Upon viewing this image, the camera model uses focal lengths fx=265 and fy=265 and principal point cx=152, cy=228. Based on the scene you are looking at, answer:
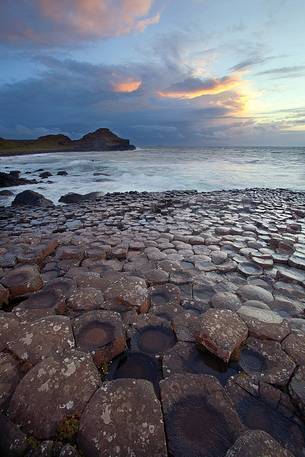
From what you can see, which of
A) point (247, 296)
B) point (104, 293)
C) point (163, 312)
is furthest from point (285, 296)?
point (104, 293)

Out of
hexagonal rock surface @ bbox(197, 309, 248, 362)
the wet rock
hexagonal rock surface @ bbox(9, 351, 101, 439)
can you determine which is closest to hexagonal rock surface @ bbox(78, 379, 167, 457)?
hexagonal rock surface @ bbox(9, 351, 101, 439)

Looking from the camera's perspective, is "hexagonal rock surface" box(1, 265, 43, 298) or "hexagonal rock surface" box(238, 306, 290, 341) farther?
"hexagonal rock surface" box(1, 265, 43, 298)

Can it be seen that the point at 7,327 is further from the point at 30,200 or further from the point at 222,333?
the point at 30,200

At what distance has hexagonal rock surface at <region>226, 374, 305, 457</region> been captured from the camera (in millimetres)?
1905

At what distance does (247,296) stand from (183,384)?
5.74ft

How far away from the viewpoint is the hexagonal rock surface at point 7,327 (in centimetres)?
258

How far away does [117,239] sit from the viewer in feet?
18.3

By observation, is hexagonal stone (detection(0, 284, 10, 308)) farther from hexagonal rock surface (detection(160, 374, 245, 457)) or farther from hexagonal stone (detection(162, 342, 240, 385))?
hexagonal rock surface (detection(160, 374, 245, 457))

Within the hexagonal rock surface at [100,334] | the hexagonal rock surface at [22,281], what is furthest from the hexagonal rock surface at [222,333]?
the hexagonal rock surface at [22,281]

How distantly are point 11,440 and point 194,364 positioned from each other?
1519 millimetres

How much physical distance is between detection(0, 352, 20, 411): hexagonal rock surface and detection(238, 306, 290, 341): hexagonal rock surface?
7.43 feet

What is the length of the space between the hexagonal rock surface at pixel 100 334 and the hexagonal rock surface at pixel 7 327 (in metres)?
0.60

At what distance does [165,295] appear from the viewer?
11.5 feet

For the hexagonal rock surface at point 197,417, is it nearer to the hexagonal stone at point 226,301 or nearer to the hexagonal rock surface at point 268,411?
the hexagonal rock surface at point 268,411
